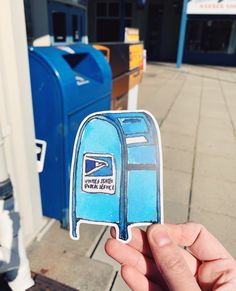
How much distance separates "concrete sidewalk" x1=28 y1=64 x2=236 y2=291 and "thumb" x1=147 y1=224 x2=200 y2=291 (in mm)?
1257

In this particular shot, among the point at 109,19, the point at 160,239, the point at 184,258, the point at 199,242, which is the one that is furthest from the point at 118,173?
the point at 109,19

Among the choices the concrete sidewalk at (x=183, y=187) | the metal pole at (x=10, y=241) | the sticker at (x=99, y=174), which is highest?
the sticker at (x=99, y=174)

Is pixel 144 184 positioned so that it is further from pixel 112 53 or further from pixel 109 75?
pixel 112 53

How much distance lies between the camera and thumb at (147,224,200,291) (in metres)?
0.89

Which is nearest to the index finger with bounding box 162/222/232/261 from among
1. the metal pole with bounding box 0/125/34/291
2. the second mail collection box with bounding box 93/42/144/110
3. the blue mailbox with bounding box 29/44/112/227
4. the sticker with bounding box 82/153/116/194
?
the sticker with bounding box 82/153/116/194

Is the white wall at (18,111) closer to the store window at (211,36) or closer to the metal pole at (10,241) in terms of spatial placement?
the metal pole at (10,241)

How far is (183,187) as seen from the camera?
133 inches

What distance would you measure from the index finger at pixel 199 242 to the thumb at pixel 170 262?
255 millimetres

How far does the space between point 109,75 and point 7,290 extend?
1930 millimetres

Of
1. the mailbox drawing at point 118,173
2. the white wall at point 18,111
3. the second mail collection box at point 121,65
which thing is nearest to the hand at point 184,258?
the mailbox drawing at point 118,173

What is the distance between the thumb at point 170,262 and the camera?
890 millimetres

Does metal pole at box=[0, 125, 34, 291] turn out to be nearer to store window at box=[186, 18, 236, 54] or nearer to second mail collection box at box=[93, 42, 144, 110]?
second mail collection box at box=[93, 42, 144, 110]

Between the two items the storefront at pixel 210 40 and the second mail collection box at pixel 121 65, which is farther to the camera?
the storefront at pixel 210 40

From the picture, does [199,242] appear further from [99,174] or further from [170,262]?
[99,174]
